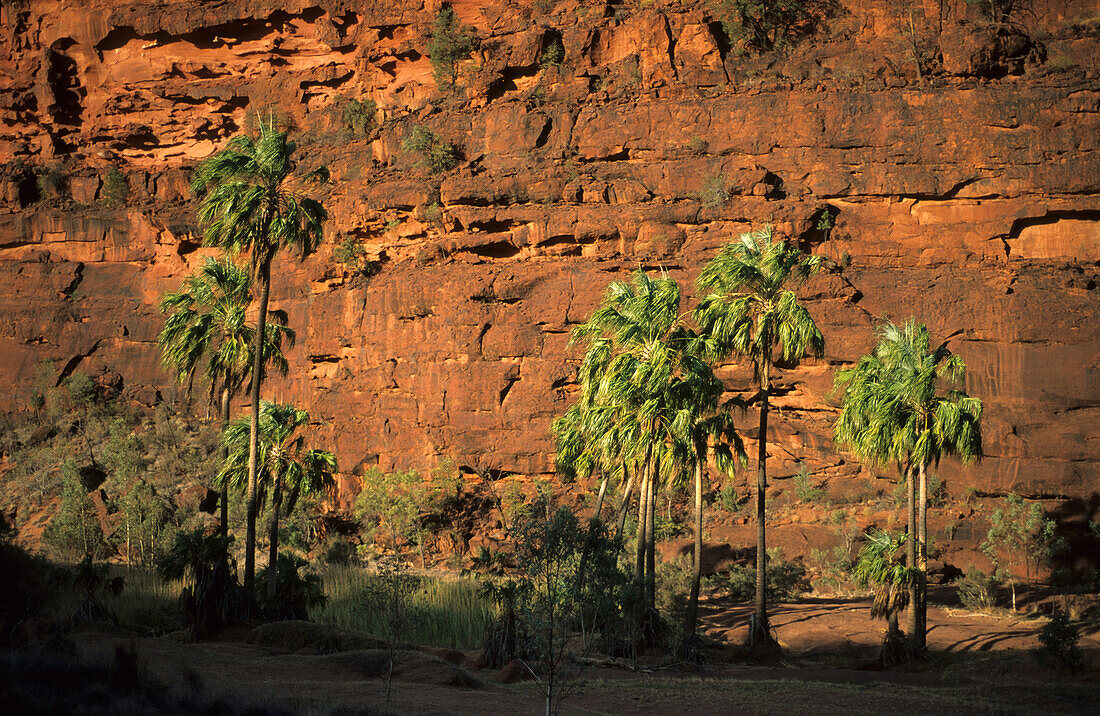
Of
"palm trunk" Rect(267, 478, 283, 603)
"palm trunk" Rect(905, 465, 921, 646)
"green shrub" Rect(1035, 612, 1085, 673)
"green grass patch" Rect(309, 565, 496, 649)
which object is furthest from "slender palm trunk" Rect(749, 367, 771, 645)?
"palm trunk" Rect(267, 478, 283, 603)

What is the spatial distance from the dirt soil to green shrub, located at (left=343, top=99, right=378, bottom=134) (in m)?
42.0

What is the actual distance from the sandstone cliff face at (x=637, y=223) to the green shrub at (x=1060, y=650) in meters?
20.3

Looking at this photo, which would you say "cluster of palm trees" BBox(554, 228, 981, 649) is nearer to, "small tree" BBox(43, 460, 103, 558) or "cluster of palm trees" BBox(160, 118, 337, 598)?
"cluster of palm trees" BBox(160, 118, 337, 598)

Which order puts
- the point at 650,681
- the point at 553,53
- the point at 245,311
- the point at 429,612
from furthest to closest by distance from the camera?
the point at 553,53 < the point at 429,612 < the point at 245,311 < the point at 650,681

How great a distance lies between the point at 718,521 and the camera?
39.9 meters

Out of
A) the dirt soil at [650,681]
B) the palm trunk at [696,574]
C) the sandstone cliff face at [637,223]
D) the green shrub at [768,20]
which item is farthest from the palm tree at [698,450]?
the green shrub at [768,20]

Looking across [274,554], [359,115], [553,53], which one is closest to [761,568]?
[274,554]

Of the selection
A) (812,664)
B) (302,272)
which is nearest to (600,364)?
(812,664)

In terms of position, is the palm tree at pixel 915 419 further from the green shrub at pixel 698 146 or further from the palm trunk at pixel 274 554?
the green shrub at pixel 698 146

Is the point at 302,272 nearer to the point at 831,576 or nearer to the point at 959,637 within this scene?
the point at 831,576

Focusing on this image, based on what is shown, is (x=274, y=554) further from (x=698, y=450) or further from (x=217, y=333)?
(x=698, y=450)

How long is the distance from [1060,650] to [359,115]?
4980 cm

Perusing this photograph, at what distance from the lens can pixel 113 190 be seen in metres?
Answer: 58.4

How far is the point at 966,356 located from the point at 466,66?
111ft
